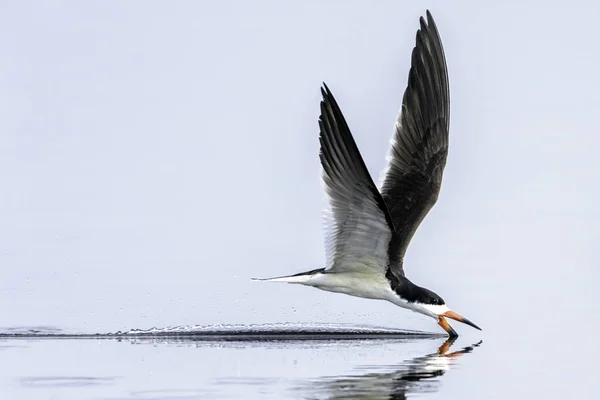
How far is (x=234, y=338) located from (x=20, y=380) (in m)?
2.98

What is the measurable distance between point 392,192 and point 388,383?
4671 mm

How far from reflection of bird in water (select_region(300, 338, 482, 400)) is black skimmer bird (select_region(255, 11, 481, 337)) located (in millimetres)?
1442

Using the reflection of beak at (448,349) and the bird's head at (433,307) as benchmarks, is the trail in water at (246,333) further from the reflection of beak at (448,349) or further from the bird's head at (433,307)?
the reflection of beak at (448,349)

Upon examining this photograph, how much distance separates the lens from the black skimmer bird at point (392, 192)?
11.2 m

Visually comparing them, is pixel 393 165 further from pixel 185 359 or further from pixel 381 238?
→ pixel 185 359

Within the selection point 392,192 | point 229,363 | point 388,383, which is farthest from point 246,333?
point 388,383

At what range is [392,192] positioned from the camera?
1399cm

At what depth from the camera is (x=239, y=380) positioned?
9641 millimetres

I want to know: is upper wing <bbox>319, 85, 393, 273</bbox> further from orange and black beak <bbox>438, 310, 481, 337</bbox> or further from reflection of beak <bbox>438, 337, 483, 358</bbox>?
reflection of beak <bbox>438, 337, 483, 358</bbox>

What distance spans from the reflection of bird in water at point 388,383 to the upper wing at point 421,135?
3.36 m

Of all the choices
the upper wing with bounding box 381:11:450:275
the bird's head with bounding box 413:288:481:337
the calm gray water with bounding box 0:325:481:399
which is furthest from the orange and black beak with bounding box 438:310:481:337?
the upper wing with bounding box 381:11:450:275

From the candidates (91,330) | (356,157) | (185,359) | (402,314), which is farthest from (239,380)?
(402,314)

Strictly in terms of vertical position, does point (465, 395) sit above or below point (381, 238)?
below

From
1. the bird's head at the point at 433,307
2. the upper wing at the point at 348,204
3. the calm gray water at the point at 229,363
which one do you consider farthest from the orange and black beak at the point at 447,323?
the upper wing at the point at 348,204
